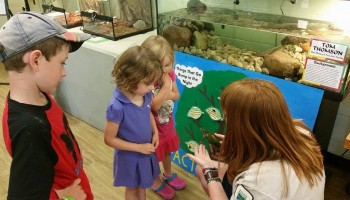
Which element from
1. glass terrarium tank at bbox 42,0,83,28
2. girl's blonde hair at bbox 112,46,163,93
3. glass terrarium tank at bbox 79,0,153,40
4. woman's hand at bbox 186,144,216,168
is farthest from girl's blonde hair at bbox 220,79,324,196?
glass terrarium tank at bbox 42,0,83,28

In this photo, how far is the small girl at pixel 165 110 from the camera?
5.44ft

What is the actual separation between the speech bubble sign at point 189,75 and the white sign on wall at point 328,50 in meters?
0.78

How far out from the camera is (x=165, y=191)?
7.05 ft

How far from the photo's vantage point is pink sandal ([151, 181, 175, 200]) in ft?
6.98

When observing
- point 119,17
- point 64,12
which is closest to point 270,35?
point 119,17

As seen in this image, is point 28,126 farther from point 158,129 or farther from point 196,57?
point 196,57

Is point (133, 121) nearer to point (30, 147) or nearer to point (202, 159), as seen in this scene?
point (202, 159)

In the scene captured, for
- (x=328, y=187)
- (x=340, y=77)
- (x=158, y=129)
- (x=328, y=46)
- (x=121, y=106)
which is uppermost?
(x=328, y=46)

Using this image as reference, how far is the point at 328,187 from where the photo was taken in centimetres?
228

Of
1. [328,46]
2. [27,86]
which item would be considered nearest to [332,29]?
[328,46]

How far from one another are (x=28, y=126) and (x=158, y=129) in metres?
1.06

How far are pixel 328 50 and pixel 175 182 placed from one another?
139 centimetres

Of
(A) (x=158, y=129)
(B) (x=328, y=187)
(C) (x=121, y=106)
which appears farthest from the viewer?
(B) (x=328, y=187)

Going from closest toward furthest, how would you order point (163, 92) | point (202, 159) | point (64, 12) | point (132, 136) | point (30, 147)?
1. point (30, 147)
2. point (202, 159)
3. point (132, 136)
4. point (163, 92)
5. point (64, 12)
